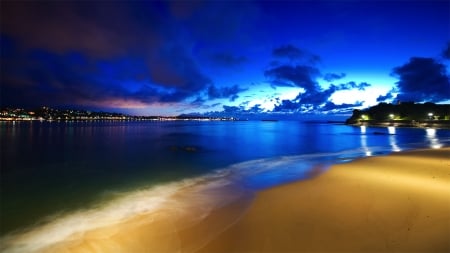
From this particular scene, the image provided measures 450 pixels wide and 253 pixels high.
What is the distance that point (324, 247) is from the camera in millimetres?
5121

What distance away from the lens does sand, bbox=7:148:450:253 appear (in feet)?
17.3

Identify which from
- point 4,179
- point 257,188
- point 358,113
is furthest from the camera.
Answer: point 358,113

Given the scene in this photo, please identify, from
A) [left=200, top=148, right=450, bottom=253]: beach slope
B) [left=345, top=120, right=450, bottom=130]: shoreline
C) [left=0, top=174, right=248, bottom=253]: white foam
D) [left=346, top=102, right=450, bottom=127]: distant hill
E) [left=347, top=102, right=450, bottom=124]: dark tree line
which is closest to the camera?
[left=200, top=148, right=450, bottom=253]: beach slope

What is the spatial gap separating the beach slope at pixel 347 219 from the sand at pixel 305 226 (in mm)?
18

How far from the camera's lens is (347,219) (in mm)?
6348

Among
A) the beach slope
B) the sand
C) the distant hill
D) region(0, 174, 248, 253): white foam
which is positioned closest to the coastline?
the distant hill

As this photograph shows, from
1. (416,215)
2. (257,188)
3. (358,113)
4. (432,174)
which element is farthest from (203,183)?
(358,113)

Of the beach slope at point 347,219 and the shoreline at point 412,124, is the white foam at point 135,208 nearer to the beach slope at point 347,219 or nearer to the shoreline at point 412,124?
the beach slope at point 347,219

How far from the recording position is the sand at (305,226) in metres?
5.27

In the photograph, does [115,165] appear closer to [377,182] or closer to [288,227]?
[288,227]

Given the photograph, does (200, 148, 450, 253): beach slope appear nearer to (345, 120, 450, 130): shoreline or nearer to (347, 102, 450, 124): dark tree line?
(345, 120, 450, 130): shoreline

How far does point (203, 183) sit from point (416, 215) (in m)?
8.07

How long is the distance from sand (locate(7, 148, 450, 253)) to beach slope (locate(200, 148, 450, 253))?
18mm

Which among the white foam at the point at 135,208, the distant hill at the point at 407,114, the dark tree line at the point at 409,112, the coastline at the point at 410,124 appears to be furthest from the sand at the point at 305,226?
the dark tree line at the point at 409,112
